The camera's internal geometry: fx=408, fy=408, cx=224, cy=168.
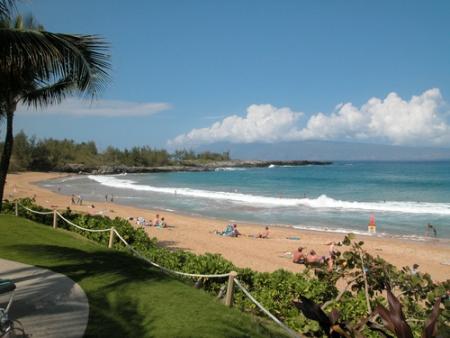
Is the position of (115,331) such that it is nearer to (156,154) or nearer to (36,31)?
(36,31)

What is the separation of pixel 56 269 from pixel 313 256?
836 cm

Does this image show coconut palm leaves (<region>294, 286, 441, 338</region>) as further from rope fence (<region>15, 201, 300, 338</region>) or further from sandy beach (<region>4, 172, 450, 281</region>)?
sandy beach (<region>4, 172, 450, 281</region>)

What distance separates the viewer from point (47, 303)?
5.43m

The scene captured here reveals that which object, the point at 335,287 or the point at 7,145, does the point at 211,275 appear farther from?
the point at 7,145

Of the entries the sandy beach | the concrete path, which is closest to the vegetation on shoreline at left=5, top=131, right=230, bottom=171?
the sandy beach

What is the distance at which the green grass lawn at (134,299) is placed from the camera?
16.4ft

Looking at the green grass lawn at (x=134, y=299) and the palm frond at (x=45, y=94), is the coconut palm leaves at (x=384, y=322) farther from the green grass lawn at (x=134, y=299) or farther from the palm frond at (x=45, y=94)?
the palm frond at (x=45, y=94)

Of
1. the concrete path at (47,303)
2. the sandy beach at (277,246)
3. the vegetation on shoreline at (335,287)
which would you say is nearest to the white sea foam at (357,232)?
the sandy beach at (277,246)

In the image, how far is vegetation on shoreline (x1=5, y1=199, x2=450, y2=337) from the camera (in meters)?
4.97

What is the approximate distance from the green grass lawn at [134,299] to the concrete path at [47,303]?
16 centimetres

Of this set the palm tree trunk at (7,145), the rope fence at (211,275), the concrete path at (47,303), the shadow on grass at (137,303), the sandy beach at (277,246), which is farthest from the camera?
the sandy beach at (277,246)

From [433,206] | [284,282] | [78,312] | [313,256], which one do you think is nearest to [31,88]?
[78,312]

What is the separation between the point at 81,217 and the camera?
12273 mm

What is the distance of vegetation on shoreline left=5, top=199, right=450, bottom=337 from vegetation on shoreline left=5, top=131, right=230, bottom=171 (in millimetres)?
Answer: 78013
